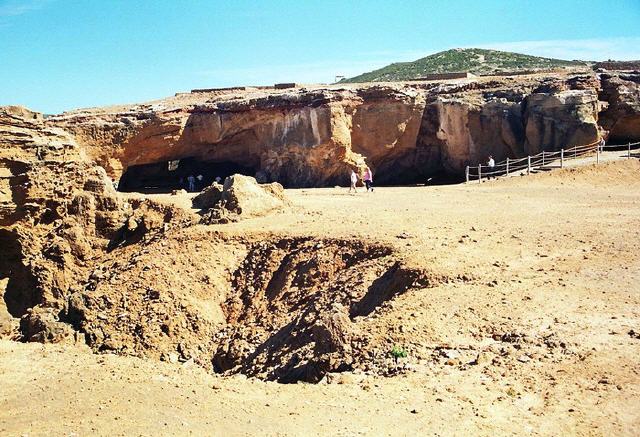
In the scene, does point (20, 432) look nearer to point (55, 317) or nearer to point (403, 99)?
point (55, 317)

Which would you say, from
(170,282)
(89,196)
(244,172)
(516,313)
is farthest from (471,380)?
(244,172)

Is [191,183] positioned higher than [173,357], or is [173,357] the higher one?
[191,183]

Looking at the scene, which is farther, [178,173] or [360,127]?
[178,173]

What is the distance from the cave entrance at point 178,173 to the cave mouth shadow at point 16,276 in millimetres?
14239

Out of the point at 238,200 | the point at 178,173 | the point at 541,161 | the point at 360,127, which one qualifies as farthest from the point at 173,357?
the point at 178,173

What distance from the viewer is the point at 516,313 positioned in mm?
9875

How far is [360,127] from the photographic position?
1132 inches

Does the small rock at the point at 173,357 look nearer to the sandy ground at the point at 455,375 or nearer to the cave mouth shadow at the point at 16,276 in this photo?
the sandy ground at the point at 455,375

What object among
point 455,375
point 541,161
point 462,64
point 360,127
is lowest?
point 455,375

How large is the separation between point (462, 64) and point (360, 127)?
1494 inches

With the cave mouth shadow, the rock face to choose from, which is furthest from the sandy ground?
the rock face

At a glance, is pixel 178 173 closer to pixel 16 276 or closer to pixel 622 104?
pixel 16 276

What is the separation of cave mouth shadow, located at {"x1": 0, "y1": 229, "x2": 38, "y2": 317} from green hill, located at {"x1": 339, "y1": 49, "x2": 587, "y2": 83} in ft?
144

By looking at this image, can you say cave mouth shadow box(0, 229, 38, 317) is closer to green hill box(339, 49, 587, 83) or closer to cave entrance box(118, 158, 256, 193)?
cave entrance box(118, 158, 256, 193)
